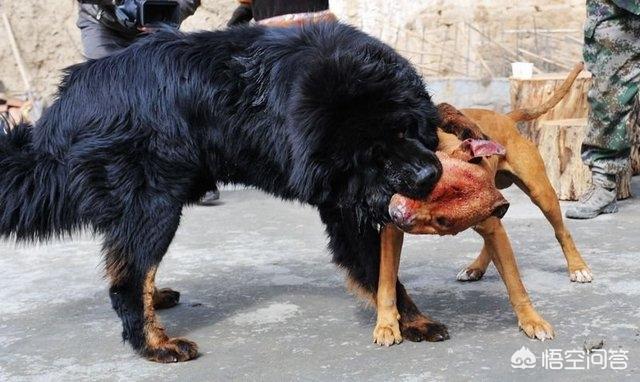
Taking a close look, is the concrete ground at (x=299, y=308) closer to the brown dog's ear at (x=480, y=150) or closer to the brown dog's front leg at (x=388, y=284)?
the brown dog's front leg at (x=388, y=284)

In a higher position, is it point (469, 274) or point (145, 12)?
point (145, 12)

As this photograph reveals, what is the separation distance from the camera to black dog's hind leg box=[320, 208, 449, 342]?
13.3ft

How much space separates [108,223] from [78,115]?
469 mm

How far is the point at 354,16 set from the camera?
955 cm

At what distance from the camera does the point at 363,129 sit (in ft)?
11.8

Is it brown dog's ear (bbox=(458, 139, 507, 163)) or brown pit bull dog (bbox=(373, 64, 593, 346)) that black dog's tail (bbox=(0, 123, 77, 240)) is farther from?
brown dog's ear (bbox=(458, 139, 507, 163))

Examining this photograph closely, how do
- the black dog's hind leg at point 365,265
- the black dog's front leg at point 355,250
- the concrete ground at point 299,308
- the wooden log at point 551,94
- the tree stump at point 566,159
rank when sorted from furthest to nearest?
the wooden log at point 551,94, the tree stump at point 566,159, the black dog's front leg at point 355,250, the black dog's hind leg at point 365,265, the concrete ground at point 299,308

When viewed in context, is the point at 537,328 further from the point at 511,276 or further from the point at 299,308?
the point at 299,308

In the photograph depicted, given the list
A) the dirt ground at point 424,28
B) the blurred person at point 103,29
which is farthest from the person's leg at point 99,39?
the dirt ground at point 424,28

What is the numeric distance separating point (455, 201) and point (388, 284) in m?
0.65

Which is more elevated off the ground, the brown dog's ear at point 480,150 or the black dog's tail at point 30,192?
the brown dog's ear at point 480,150

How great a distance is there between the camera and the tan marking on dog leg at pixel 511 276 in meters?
4.00

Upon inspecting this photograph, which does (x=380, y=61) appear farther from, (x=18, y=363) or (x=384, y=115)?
(x=18, y=363)

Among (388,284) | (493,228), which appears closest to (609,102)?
(493,228)
